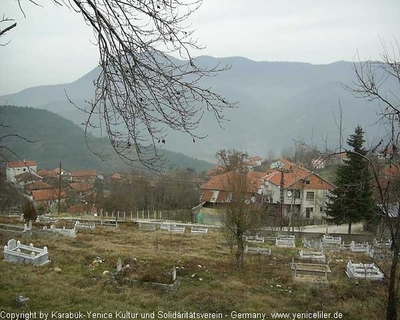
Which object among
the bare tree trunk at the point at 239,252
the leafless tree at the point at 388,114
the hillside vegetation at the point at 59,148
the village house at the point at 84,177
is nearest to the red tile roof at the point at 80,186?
the village house at the point at 84,177

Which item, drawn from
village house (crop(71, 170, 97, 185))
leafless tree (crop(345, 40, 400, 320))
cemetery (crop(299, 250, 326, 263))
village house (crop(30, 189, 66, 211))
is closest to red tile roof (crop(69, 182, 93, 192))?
village house (crop(71, 170, 97, 185))

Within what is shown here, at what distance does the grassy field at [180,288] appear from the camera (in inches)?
334

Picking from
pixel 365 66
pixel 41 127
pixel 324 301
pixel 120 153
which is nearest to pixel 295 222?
pixel 324 301

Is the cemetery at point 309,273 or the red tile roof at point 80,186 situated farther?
the red tile roof at point 80,186

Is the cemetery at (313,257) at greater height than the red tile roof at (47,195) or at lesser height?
lesser

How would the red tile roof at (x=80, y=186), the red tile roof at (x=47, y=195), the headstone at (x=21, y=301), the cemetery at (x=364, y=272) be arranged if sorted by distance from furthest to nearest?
the red tile roof at (x=80, y=186) → the red tile roof at (x=47, y=195) → the cemetery at (x=364, y=272) → the headstone at (x=21, y=301)

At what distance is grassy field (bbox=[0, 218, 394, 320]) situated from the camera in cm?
848

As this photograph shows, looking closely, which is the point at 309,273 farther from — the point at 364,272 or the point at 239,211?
the point at 239,211

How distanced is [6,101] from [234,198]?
10229 mm

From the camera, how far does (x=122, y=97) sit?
11.5 ft

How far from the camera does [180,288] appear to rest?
10.5 meters

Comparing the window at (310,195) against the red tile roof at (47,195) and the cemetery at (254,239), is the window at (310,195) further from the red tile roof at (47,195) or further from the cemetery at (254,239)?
Answer: the red tile roof at (47,195)

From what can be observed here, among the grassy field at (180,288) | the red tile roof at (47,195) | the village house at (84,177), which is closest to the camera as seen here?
the grassy field at (180,288)

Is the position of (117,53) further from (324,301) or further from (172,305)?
(324,301)
